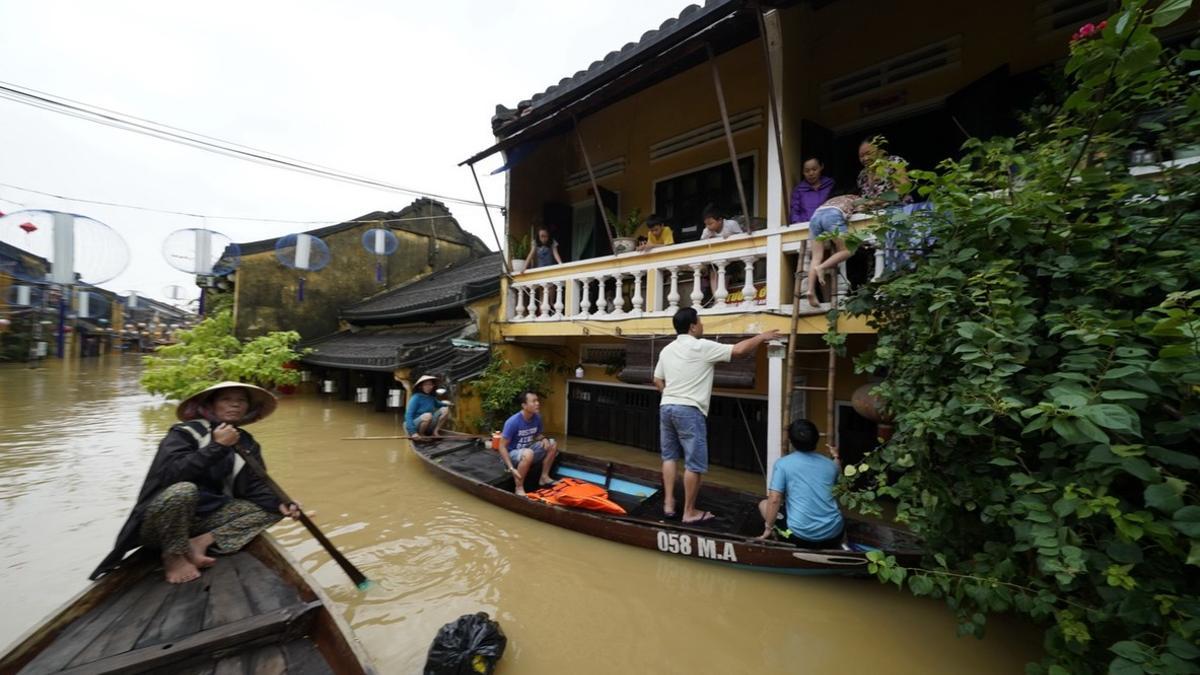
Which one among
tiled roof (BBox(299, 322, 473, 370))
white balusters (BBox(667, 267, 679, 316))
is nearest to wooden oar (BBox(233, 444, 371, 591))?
white balusters (BBox(667, 267, 679, 316))

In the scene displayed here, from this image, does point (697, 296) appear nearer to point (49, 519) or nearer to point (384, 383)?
point (49, 519)

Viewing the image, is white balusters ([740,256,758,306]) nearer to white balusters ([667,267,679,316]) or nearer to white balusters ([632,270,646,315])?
white balusters ([667,267,679,316])

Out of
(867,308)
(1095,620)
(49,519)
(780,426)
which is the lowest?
(49,519)

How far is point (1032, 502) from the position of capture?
6.91 ft

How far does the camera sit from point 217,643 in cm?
221

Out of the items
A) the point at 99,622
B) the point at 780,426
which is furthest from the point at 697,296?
the point at 99,622

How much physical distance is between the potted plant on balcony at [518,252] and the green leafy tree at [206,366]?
20.3 ft

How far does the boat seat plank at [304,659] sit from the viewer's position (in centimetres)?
221

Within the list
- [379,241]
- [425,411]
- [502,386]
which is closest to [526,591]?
[502,386]

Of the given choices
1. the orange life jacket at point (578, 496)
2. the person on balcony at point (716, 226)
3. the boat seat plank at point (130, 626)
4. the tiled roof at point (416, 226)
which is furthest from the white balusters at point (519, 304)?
the tiled roof at point (416, 226)

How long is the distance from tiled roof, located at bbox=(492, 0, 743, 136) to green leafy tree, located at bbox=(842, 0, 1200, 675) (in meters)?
3.02

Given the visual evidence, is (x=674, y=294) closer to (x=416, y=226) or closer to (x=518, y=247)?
(x=518, y=247)

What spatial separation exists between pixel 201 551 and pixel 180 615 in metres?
0.74

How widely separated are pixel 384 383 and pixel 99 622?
10815mm
